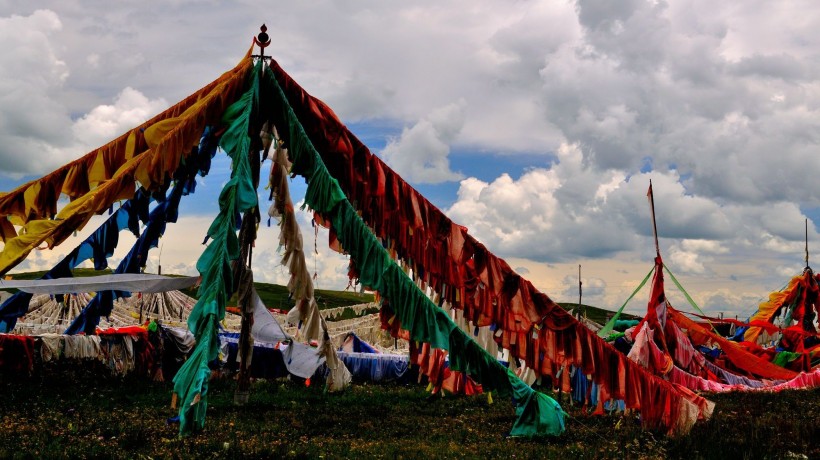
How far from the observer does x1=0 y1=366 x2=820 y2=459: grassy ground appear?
11.4 metres

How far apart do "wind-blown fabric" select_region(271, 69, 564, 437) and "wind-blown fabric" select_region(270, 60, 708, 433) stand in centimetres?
43

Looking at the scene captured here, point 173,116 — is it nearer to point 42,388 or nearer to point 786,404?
point 42,388

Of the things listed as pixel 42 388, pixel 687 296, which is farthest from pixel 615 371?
pixel 42 388

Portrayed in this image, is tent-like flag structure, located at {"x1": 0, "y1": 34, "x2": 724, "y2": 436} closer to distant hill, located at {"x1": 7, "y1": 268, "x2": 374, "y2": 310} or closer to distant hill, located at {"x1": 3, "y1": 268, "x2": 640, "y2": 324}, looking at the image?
distant hill, located at {"x1": 7, "y1": 268, "x2": 374, "y2": 310}

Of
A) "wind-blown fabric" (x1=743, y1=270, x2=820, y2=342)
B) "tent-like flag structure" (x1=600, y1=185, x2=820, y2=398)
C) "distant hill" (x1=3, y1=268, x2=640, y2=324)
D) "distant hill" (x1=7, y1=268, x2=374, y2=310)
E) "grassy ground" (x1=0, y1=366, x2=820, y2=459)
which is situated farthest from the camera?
"distant hill" (x1=3, y1=268, x2=640, y2=324)

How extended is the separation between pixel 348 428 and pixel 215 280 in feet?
17.0

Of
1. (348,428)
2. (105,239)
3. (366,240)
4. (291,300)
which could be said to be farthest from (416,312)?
(291,300)

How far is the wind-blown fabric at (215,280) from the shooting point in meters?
10.2

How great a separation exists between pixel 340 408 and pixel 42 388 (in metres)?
8.63

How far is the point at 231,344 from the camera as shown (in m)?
26.5

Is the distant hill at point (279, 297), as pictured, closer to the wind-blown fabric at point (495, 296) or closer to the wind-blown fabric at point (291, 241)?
the wind-blown fabric at point (291, 241)

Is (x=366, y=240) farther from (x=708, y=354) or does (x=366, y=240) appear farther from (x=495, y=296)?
(x=708, y=354)

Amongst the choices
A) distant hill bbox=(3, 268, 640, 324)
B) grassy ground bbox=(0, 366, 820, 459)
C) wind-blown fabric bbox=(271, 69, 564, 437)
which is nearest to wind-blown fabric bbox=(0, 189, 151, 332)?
grassy ground bbox=(0, 366, 820, 459)

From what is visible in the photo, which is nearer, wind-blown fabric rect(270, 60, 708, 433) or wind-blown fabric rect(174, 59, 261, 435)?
wind-blown fabric rect(174, 59, 261, 435)
